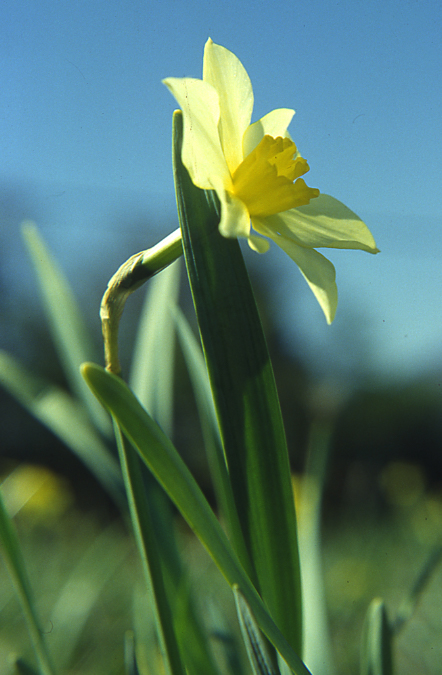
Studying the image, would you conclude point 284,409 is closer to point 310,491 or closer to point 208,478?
point 208,478

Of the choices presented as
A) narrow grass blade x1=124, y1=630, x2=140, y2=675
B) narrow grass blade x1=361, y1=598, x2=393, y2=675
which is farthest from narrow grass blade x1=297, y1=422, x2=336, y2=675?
narrow grass blade x1=124, y1=630, x2=140, y2=675

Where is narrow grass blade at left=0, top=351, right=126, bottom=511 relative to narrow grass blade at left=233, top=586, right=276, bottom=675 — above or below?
above

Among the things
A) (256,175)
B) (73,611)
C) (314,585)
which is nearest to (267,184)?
(256,175)

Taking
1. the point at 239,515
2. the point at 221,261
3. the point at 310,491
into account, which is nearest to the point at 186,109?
the point at 221,261

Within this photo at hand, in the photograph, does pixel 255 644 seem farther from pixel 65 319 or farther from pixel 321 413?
pixel 321 413

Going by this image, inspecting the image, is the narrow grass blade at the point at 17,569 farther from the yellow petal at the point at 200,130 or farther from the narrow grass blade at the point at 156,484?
the yellow petal at the point at 200,130

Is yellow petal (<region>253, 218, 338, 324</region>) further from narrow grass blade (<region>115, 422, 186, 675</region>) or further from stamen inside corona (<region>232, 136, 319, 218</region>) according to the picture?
narrow grass blade (<region>115, 422, 186, 675</region>)

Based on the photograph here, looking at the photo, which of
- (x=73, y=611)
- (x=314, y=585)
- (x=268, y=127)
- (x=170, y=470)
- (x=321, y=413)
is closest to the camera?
(x=170, y=470)
